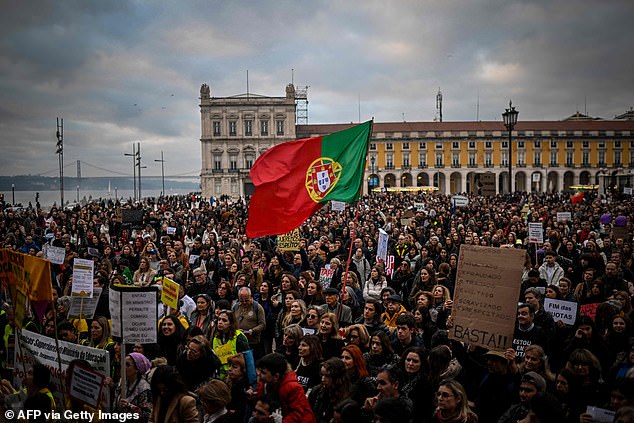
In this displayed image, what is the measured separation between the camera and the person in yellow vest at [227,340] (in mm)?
5179

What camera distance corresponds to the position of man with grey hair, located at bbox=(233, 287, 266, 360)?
20.8 ft

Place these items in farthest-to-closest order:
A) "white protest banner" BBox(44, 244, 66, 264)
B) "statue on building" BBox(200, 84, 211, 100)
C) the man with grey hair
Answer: "statue on building" BBox(200, 84, 211, 100), "white protest banner" BBox(44, 244, 66, 264), the man with grey hair

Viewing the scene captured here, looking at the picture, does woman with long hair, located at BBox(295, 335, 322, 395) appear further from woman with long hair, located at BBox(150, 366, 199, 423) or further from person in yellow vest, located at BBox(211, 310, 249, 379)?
woman with long hair, located at BBox(150, 366, 199, 423)

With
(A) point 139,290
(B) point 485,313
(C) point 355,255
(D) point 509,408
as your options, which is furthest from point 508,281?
(C) point 355,255

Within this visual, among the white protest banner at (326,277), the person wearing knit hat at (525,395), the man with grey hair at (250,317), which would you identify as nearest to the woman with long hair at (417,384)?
the person wearing knit hat at (525,395)

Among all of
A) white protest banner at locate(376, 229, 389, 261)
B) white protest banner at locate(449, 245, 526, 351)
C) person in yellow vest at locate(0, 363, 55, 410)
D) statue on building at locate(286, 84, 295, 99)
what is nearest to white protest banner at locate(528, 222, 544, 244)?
white protest banner at locate(376, 229, 389, 261)

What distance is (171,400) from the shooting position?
3684 millimetres

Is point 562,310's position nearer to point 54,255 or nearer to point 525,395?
point 525,395

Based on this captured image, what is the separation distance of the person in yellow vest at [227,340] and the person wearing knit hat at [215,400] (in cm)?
138

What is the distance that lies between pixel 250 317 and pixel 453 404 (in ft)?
11.5

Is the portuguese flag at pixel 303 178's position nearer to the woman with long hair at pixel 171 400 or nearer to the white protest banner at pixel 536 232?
the woman with long hair at pixel 171 400

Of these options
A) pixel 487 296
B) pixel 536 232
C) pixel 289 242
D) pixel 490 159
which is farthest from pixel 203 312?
pixel 490 159

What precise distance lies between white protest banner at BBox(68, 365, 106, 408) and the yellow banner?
0.67 metres

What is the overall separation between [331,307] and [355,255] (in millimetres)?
3753
